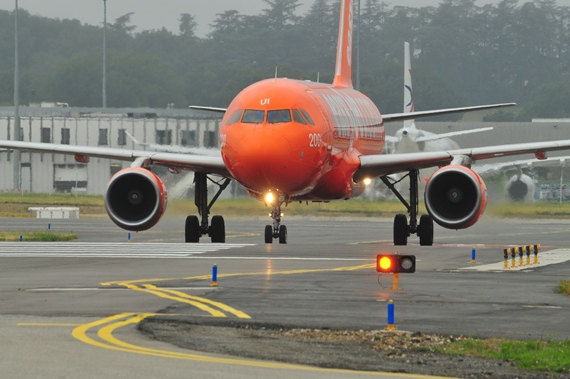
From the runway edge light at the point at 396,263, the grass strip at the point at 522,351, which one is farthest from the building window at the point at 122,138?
the grass strip at the point at 522,351

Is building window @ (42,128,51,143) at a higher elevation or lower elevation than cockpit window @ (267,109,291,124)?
higher

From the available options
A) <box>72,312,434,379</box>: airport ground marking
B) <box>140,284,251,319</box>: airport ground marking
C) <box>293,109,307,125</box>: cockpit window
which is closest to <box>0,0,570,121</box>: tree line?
<box>293,109,307,125</box>: cockpit window

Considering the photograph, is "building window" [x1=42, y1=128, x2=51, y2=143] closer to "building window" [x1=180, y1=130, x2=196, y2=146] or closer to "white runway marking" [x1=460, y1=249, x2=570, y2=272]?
"building window" [x1=180, y1=130, x2=196, y2=146]

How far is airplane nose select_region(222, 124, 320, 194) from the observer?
32.5 meters

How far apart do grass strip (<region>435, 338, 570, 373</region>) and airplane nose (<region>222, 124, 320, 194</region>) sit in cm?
1252

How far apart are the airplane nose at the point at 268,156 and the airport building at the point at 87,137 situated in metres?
46.3

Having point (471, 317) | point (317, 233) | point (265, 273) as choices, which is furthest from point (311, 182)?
point (317, 233)

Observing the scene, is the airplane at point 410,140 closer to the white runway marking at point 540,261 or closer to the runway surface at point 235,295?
the runway surface at point 235,295

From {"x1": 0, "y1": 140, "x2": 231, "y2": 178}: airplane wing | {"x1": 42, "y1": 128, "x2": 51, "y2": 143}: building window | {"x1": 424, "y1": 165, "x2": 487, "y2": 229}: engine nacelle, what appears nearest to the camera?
{"x1": 424, "y1": 165, "x2": 487, "y2": 229}: engine nacelle

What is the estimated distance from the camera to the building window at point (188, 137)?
8201 cm

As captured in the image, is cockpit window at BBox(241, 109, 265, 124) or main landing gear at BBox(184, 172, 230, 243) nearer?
cockpit window at BBox(241, 109, 265, 124)

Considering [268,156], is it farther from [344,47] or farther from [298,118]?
[344,47]

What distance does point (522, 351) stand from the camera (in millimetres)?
19406

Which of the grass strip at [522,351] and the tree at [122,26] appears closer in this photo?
the grass strip at [522,351]
